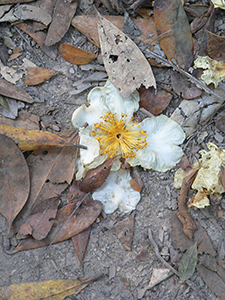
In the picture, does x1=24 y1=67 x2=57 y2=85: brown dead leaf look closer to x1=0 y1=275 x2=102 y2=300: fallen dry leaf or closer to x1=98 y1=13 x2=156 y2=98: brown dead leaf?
x1=98 y1=13 x2=156 y2=98: brown dead leaf

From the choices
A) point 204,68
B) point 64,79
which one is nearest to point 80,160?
point 64,79

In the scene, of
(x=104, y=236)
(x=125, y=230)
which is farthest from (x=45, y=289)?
(x=125, y=230)

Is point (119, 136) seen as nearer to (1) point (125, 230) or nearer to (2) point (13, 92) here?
(1) point (125, 230)

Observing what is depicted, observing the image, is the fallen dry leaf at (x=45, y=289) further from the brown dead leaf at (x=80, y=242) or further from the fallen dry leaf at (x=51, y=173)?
the fallen dry leaf at (x=51, y=173)

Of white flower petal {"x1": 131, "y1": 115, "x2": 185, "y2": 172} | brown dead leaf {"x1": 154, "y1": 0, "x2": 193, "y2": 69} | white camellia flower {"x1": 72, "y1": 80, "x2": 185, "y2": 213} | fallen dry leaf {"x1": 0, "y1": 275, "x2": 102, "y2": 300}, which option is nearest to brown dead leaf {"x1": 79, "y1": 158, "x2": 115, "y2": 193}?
white camellia flower {"x1": 72, "y1": 80, "x2": 185, "y2": 213}

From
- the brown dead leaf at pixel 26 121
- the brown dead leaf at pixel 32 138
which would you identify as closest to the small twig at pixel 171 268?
the brown dead leaf at pixel 32 138

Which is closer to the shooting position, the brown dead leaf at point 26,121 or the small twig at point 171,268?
the small twig at point 171,268

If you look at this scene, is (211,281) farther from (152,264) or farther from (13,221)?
(13,221)

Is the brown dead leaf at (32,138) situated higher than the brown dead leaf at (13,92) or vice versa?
the brown dead leaf at (13,92)
